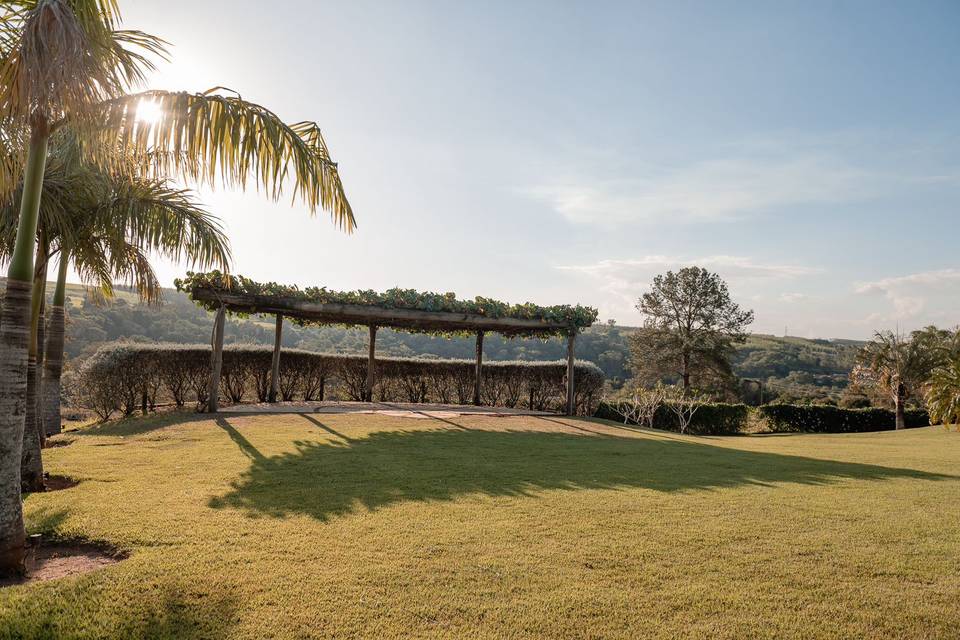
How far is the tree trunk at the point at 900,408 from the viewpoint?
2355cm

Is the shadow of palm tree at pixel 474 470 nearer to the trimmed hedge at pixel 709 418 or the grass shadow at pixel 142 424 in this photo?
the grass shadow at pixel 142 424

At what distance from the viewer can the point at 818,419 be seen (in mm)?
22078

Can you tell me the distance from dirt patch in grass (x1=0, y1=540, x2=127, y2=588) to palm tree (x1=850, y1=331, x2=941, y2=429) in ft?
96.8

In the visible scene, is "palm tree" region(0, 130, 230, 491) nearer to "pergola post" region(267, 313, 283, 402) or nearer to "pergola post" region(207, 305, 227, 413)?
"pergola post" region(207, 305, 227, 413)

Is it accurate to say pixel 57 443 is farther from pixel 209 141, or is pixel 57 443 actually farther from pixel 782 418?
pixel 782 418

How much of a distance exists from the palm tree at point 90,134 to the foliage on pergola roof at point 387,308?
24.5 feet

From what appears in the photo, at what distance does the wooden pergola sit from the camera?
12094mm

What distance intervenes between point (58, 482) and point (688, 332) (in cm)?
3440

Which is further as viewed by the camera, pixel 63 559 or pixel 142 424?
pixel 142 424

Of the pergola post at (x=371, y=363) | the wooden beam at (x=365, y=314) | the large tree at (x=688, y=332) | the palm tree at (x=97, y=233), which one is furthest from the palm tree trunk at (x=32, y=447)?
the large tree at (x=688, y=332)

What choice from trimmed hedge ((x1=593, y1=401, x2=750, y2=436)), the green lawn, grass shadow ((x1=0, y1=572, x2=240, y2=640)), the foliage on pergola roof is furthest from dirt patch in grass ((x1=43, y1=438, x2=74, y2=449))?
trimmed hedge ((x1=593, y1=401, x2=750, y2=436))

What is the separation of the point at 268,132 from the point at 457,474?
441 cm

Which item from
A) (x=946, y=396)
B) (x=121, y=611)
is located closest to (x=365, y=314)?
(x=121, y=611)

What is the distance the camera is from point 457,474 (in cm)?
668
